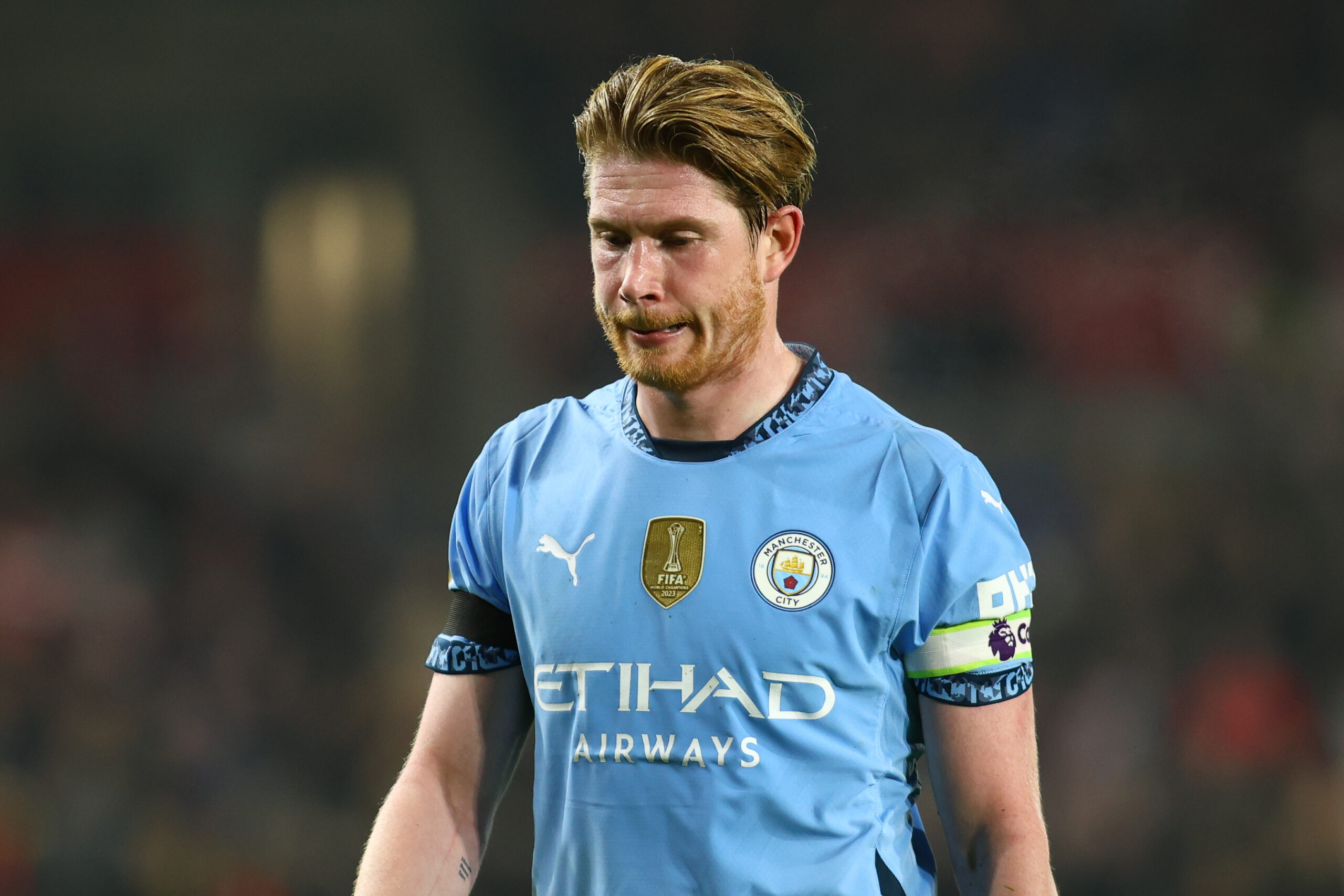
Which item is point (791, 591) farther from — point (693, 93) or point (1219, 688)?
point (1219, 688)

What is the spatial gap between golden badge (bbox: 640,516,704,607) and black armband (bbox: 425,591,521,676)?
26cm

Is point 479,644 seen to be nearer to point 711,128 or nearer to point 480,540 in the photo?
point 480,540

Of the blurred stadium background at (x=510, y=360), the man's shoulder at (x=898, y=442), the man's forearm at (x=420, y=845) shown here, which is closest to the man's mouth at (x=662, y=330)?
the man's shoulder at (x=898, y=442)

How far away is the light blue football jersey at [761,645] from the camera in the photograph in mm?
1634

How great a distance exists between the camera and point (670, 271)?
67.3 inches

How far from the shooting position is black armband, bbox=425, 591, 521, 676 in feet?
6.19

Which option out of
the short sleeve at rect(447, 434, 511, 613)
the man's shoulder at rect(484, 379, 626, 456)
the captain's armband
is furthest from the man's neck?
the captain's armband

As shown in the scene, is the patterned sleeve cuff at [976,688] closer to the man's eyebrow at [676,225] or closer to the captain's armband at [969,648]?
the captain's armband at [969,648]

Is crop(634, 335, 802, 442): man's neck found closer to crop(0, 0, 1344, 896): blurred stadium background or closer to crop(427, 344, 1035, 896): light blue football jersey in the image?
crop(427, 344, 1035, 896): light blue football jersey

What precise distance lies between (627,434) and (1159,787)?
14.0 feet

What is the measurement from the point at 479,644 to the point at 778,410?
0.53 meters

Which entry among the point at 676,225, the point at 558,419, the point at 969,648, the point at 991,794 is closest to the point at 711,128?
the point at 676,225

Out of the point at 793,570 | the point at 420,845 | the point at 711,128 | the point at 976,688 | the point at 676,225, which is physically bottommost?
the point at 420,845

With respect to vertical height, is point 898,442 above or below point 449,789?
above
